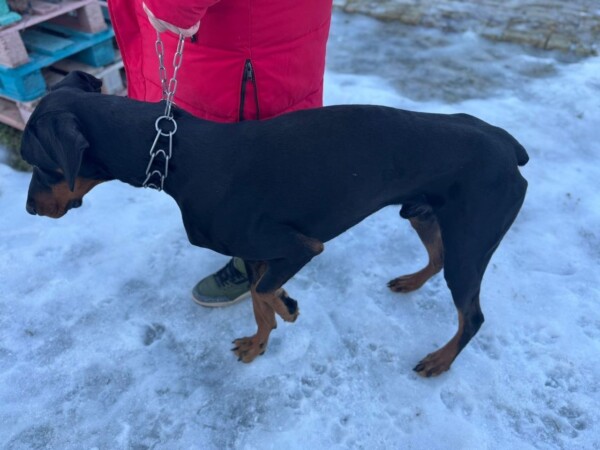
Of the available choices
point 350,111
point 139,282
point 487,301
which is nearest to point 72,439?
point 139,282

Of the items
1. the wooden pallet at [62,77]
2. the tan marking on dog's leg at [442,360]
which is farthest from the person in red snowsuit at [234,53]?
the wooden pallet at [62,77]

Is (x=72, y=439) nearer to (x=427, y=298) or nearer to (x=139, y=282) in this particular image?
(x=139, y=282)

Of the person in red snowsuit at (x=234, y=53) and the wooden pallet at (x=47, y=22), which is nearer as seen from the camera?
the person in red snowsuit at (x=234, y=53)

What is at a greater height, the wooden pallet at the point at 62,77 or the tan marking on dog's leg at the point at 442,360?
the wooden pallet at the point at 62,77

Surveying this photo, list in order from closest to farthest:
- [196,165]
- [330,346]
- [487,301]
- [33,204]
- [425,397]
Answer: [196,165], [33,204], [425,397], [330,346], [487,301]

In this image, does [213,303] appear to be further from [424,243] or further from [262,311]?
[424,243]

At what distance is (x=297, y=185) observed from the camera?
81.7 inches

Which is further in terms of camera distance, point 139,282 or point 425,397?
point 139,282

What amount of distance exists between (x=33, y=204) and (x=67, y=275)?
2.78 ft

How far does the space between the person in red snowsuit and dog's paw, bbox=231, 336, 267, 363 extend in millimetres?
1184

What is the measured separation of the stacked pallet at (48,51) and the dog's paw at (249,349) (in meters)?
2.46

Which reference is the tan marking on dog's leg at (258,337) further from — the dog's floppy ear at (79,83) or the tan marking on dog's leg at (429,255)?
the dog's floppy ear at (79,83)

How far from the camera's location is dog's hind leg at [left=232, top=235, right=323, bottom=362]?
7.26 feet

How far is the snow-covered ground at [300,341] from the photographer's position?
2395 millimetres
